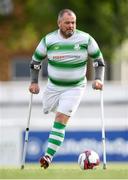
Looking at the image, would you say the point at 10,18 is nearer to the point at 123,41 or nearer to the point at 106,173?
the point at 123,41

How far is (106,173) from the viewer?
1465cm

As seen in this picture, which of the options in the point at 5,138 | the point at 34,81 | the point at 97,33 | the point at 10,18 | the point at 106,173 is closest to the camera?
the point at 106,173

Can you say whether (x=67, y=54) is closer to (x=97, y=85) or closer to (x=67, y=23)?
(x=67, y=23)

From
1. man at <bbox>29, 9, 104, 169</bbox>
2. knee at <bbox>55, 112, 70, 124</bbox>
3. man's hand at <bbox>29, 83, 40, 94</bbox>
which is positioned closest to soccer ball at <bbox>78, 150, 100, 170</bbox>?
man at <bbox>29, 9, 104, 169</bbox>

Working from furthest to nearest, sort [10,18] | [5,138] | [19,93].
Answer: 1. [10,18]
2. [19,93]
3. [5,138]

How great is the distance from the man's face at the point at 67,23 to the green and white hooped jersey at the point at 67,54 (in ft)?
0.42

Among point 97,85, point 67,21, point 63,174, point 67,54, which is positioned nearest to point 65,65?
point 67,54

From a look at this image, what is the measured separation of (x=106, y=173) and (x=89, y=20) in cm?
2484

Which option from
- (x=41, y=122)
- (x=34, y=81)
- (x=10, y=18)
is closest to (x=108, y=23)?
(x=10, y=18)

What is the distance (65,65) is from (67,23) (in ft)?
1.98

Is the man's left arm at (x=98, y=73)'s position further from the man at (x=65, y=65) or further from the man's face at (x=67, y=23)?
the man's face at (x=67, y=23)

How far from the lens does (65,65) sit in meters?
15.6

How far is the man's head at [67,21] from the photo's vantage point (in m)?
15.3

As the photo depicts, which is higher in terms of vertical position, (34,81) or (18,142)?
(34,81)
